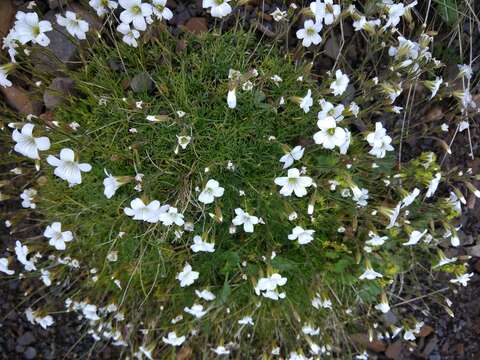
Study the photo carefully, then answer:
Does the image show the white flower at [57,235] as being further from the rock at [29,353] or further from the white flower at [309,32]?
the white flower at [309,32]

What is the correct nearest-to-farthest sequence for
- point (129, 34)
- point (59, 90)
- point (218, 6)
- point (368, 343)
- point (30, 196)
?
point (218, 6) → point (129, 34) → point (30, 196) → point (59, 90) → point (368, 343)

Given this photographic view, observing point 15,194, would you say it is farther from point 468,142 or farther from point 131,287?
point 468,142

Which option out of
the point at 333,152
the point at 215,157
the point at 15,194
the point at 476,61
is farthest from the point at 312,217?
the point at 15,194

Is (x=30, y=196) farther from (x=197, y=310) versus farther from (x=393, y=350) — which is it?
(x=393, y=350)

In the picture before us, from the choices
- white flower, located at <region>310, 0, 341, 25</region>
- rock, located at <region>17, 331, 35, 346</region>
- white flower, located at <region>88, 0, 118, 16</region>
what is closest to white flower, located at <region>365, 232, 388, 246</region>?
white flower, located at <region>310, 0, 341, 25</region>

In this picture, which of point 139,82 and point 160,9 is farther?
point 139,82

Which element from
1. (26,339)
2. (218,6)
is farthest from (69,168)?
(26,339)

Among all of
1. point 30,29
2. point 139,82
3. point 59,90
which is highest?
point 30,29
